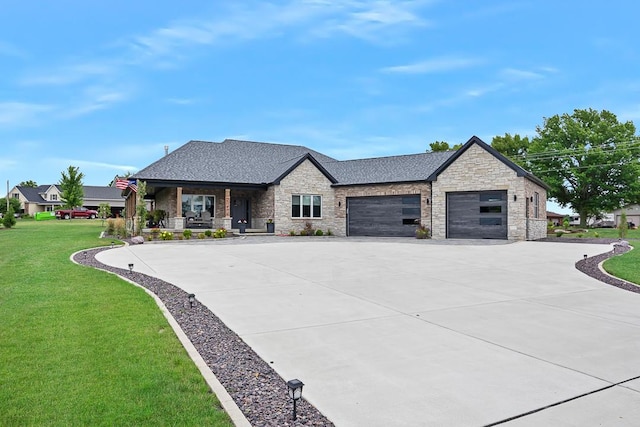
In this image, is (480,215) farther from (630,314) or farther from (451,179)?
(630,314)

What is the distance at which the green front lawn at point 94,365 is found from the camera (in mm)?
3039

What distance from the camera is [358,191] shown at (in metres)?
25.7

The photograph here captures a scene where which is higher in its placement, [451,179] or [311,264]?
[451,179]

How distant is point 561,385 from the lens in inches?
142

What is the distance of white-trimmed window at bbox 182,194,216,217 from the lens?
25.5 m

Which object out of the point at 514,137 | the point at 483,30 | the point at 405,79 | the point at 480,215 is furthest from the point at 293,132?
the point at 514,137

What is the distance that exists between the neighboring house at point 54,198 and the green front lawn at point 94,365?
66.8 metres

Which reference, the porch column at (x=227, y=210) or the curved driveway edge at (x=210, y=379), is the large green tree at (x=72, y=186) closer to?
the porch column at (x=227, y=210)

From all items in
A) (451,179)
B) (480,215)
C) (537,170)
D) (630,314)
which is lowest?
(630,314)

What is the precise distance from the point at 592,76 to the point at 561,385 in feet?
75.9

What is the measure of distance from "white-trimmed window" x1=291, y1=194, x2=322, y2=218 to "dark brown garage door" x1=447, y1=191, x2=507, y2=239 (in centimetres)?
823

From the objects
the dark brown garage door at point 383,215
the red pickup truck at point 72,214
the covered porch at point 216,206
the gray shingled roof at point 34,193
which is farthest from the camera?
the gray shingled roof at point 34,193

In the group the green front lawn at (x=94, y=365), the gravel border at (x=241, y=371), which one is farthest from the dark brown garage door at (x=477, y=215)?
the green front lawn at (x=94, y=365)

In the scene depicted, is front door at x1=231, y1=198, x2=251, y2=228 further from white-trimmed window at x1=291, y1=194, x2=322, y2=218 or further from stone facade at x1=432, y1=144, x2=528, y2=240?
stone facade at x1=432, y1=144, x2=528, y2=240
